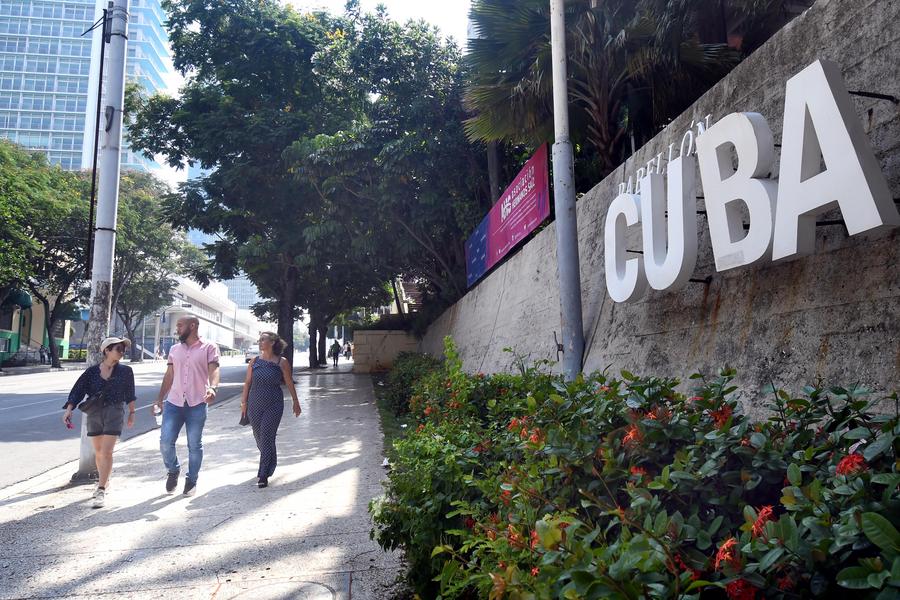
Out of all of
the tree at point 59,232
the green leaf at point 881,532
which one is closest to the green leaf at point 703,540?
the green leaf at point 881,532

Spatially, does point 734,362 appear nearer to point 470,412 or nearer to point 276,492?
point 470,412

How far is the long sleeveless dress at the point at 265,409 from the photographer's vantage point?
Result: 5.86 meters

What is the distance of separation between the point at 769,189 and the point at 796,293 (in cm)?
65

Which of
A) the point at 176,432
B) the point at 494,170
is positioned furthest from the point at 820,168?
the point at 494,170

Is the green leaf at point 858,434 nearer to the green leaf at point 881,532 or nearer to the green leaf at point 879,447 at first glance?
the green leaf at point 879,447

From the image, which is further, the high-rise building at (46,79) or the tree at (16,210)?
the high-rise building at (46,79)

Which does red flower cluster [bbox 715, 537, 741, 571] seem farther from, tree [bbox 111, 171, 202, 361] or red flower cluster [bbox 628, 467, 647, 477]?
tree [bbox 111, 171, 202, 361]

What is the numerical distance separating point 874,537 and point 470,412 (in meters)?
3.57

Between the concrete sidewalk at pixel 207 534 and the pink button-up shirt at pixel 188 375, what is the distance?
0.91 metres

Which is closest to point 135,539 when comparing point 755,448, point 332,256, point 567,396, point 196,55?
point 567,396

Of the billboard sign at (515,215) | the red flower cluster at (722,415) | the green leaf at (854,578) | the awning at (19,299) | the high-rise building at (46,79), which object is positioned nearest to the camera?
the green leaf at (854,578)

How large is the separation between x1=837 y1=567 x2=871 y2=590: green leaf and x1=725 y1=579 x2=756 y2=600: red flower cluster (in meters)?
0.19

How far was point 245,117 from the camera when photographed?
58.5ft

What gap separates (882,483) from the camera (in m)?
1.35
